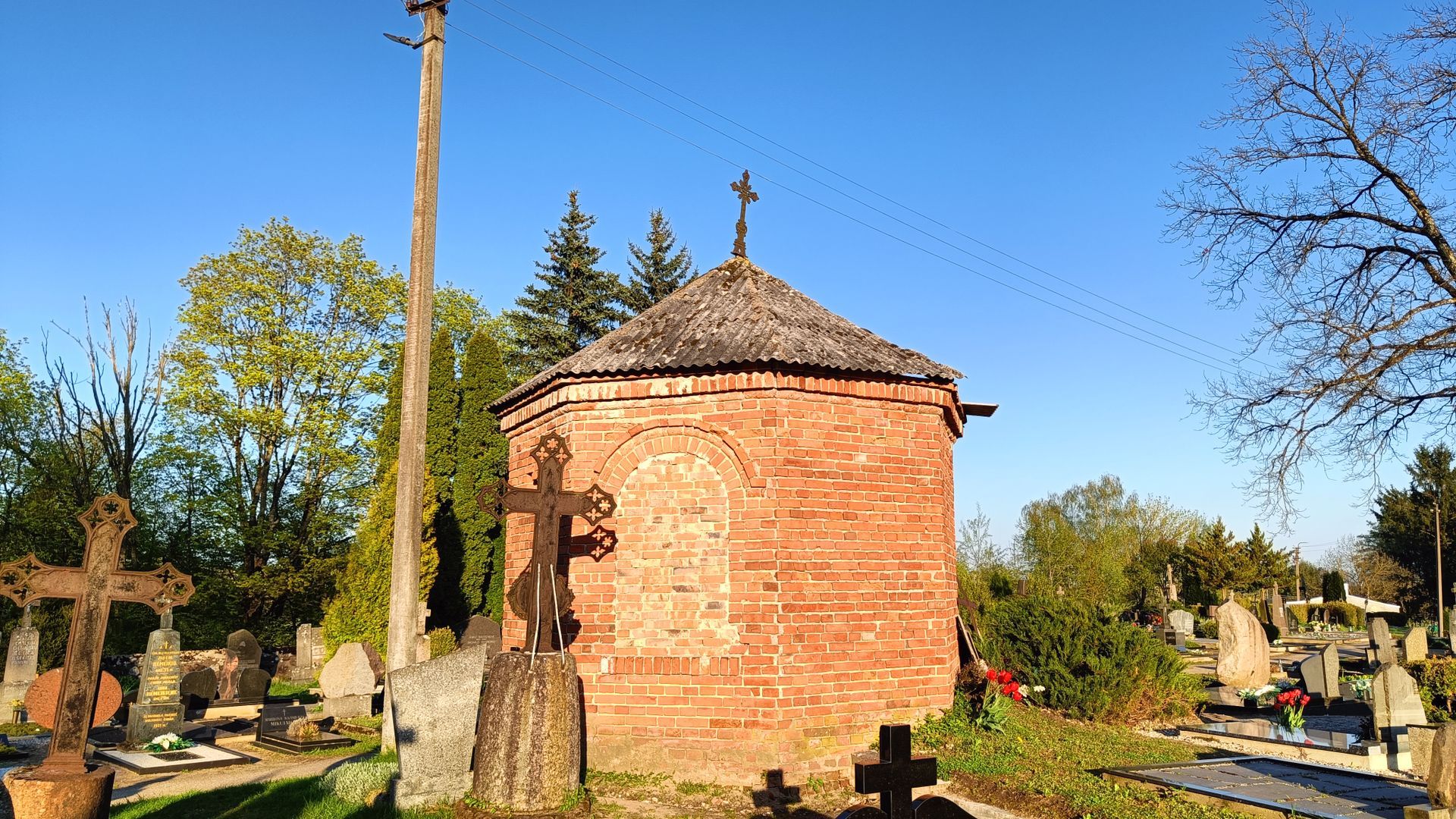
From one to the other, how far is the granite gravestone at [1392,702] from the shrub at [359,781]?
11.1 meters

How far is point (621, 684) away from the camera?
8.77 m

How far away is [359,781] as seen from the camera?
812 centimetres

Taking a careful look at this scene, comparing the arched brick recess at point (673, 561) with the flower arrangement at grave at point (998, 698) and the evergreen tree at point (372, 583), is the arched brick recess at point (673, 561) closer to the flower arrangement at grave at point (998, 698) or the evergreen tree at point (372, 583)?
the flower arrangement at grave at point (998, 698)

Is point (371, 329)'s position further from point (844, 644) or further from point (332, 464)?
point (844, 644)

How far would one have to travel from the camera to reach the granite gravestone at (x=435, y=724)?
7402 millimetres

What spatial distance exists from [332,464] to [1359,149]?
85.6 feet

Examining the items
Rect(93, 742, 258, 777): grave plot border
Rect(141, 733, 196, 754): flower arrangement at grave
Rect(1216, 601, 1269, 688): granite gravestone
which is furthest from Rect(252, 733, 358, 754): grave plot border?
Rect(1216, 601, 1269, 688): granite gravestone

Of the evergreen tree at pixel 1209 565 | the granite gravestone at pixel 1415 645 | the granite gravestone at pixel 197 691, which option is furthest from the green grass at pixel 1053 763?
the evergreen tree at pixel 1209 565


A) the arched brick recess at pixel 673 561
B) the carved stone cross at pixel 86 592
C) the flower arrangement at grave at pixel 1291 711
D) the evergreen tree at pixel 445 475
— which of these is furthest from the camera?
the evergreen tree at pixel 445 475

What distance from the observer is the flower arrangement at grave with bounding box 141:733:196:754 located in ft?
35.0

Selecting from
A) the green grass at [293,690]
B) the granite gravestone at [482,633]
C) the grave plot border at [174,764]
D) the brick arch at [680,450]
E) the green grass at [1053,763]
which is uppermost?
the brick arch at [680,450]

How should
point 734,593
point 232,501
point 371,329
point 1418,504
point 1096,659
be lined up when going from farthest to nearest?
point 1418,504 < point 371,329 < point 232,501 < point 1096,659 < point 734,593

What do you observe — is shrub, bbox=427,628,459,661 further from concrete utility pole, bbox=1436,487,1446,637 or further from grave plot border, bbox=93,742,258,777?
concrete utility pole, bbox=1436,487,1446,637

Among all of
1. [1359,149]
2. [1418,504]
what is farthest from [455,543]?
[1418,504]
